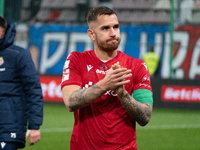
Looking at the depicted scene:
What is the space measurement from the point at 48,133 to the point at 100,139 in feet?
20.6

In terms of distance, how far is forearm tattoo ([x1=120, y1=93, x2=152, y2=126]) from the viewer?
2.87m

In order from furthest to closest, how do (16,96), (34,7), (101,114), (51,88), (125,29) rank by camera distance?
(125,29) < (34,7) < (51,88) < (16,96) < (101,114)

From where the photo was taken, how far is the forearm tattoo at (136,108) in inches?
113

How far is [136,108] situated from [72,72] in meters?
0.64

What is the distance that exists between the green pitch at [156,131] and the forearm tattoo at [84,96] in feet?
15.3

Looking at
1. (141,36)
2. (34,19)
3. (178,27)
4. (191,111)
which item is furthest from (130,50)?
(191,111)

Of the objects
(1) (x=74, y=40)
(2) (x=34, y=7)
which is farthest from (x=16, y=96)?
(1) (x=74, y=40)

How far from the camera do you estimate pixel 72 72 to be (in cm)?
314

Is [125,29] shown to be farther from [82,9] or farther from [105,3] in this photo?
[82,9]

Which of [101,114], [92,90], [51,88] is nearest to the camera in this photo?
[92,90]

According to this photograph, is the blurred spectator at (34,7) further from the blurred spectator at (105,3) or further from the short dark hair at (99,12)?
the short dark hair at (99,12)

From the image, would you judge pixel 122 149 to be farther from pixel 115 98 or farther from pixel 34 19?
pixel 34 19

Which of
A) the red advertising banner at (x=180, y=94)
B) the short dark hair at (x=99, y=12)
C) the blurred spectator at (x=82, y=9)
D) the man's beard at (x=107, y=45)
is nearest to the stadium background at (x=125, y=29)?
the blurred spectator at (x=82, y=9)

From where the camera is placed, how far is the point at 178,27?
78.9 feet
